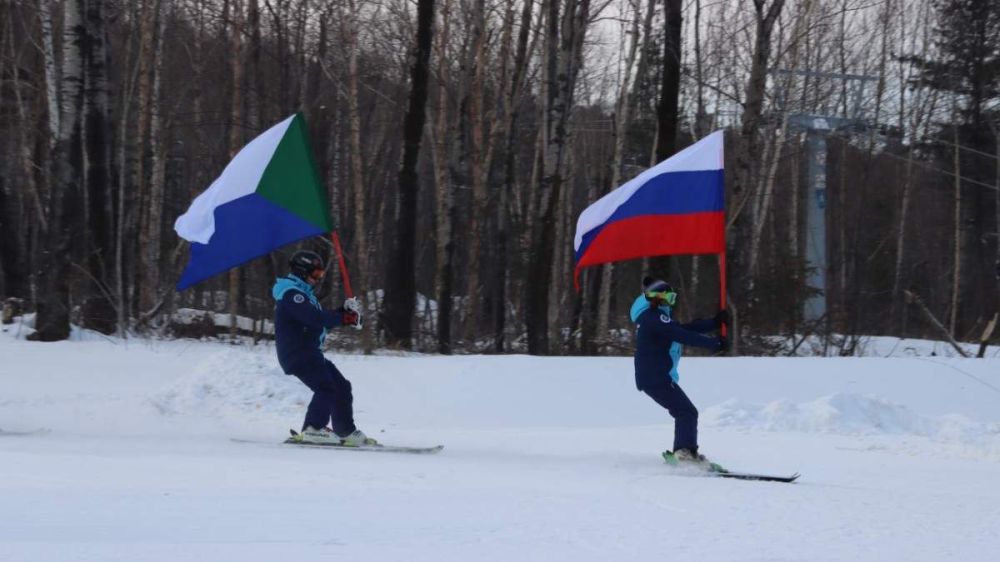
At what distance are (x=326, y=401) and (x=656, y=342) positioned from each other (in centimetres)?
298

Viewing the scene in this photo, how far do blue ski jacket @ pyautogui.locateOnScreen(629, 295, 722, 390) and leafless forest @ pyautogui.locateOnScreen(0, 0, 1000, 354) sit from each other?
32.2ft

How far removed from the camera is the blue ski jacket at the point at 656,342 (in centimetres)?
966

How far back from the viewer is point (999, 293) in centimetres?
4388

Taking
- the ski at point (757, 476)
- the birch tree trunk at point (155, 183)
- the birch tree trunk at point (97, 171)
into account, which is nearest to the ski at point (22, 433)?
the ski at point (757, 476)

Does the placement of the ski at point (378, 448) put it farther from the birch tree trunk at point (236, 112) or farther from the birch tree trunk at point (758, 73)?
the birch tree trunk at point (236, 112)

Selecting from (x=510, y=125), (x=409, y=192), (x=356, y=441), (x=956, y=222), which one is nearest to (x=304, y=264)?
(x=356, y=441)

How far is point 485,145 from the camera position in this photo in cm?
3381

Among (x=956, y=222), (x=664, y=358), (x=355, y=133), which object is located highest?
(x=355, y=133)

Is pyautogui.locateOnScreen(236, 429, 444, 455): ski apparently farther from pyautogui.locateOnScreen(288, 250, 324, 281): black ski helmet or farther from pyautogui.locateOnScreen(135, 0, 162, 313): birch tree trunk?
pyautogui.locateOnScreen(135, 0, 162, 313): birch tree trunk

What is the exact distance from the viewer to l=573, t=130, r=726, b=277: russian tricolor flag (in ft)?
34.7

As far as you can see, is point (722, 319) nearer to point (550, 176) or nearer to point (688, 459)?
point (688, 459)

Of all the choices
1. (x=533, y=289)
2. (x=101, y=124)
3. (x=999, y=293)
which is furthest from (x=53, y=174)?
(x=999, y=293)

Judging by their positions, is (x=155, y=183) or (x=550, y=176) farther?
(x=155, y=183)

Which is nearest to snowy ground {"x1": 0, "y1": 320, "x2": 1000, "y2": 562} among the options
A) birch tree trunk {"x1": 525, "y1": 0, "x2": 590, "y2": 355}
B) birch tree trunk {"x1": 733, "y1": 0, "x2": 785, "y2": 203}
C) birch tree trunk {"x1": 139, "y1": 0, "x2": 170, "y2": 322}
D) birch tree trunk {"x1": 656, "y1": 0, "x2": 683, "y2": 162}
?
birch tree trunk {"x1": 525, "y1": 0, "x2": 590, "y2": 355}
